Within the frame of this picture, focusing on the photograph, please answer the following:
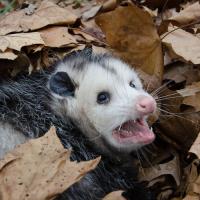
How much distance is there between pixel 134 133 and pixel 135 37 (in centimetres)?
62

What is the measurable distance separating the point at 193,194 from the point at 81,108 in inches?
22.8

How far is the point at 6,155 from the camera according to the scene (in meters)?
1.98

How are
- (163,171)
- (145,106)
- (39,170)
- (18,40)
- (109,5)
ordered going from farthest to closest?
1. (109,5)
2. (18,40)
3. (163,171)
4. (145,106)
5. (39,170)

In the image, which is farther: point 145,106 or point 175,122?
point 175,122

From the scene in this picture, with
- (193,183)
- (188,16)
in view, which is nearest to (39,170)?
(193,183)

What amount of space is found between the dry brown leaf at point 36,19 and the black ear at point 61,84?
606 mm

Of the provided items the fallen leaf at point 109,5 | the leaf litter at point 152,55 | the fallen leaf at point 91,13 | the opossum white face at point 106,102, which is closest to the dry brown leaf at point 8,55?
the leaf litter at point 152,55

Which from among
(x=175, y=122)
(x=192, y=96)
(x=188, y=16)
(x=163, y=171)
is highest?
Result: (x=188, y=16)

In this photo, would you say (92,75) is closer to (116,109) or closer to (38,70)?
(116,109)

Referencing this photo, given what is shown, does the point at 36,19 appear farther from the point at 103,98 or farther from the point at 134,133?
the point at 134,133

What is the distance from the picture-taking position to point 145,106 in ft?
6.94

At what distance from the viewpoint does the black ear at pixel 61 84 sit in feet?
7.61

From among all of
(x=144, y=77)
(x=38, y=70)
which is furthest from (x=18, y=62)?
(x=144, y=77)

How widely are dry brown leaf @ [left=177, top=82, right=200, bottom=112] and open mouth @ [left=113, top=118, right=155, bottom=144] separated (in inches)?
11.2
